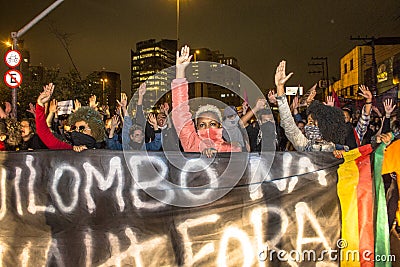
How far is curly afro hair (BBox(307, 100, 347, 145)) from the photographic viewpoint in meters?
5.17

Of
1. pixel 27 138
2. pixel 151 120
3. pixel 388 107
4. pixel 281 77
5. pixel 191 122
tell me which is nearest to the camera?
pixel 281 77

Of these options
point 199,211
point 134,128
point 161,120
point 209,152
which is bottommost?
point 199,211

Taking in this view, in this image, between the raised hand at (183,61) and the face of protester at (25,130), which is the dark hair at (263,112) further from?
the face of protester at (25,130)

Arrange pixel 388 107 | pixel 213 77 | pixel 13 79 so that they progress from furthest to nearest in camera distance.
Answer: pixel 213 77 < pixel 13 79 < pixel 388 107

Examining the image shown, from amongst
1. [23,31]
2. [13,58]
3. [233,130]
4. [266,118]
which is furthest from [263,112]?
[13,58]

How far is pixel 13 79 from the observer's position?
1095 centimetres

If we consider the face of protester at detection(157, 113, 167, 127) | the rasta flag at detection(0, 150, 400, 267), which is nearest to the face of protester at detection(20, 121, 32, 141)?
the rasta flag at detection(0, 150, 400, 267)

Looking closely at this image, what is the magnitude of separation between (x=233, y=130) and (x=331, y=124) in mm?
1530

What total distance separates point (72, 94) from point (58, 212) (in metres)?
25.5

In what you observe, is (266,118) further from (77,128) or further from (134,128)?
(77,128)

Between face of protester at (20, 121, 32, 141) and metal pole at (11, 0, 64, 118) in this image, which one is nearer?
face of protester at (20, 121, 32, 141)

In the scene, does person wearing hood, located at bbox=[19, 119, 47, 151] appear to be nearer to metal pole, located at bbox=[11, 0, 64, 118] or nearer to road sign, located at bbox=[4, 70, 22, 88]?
metal pole, located at bbox=[11, 0, 64, 118]

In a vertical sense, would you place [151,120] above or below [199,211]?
above

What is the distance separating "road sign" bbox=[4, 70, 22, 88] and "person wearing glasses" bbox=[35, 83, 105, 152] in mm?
5531
